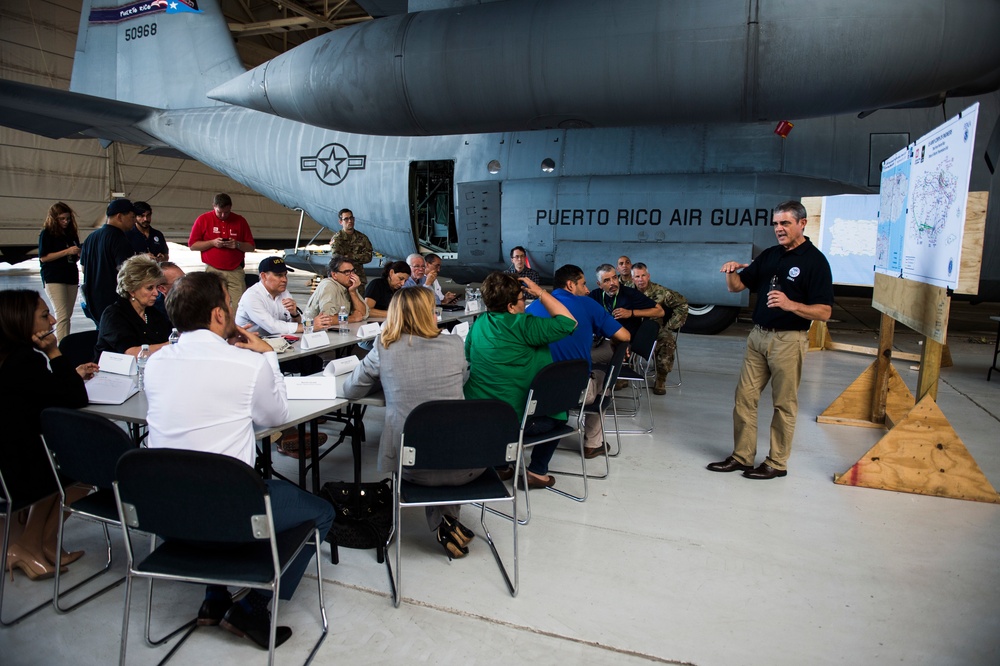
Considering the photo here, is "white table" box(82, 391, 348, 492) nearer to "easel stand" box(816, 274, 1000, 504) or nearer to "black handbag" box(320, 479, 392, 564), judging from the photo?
"black handbag" box(320, 479, 392, 564)

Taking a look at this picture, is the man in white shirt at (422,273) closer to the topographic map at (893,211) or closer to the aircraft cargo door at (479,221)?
the aircraft cargo door at (479,221)

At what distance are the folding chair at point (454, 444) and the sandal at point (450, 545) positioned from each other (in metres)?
0.34

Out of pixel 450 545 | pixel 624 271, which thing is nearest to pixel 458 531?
pixel 450 545

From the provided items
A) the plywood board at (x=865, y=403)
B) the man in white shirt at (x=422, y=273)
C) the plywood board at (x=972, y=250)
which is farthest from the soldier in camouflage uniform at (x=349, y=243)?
the plywood board at (x=972, y=250)

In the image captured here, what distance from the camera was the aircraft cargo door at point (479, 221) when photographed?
8250 millimetres

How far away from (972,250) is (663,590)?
2.80 meters

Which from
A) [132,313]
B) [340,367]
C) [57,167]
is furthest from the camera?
[57,167]

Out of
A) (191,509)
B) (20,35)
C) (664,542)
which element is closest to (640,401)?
(664,542)

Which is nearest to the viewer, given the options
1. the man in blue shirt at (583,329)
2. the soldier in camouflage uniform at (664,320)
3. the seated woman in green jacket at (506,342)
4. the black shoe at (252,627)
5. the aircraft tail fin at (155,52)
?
the black shoe at (252,627)

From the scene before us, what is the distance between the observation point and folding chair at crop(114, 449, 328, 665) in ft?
5.49

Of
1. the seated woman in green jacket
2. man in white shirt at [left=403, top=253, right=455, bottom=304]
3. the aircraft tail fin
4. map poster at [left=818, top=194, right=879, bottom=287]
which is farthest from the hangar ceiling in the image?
the seated woman in green jacket

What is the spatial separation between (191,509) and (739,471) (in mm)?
3095

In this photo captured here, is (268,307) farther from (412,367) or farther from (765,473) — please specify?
(765,473)

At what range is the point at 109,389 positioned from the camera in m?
2.64
